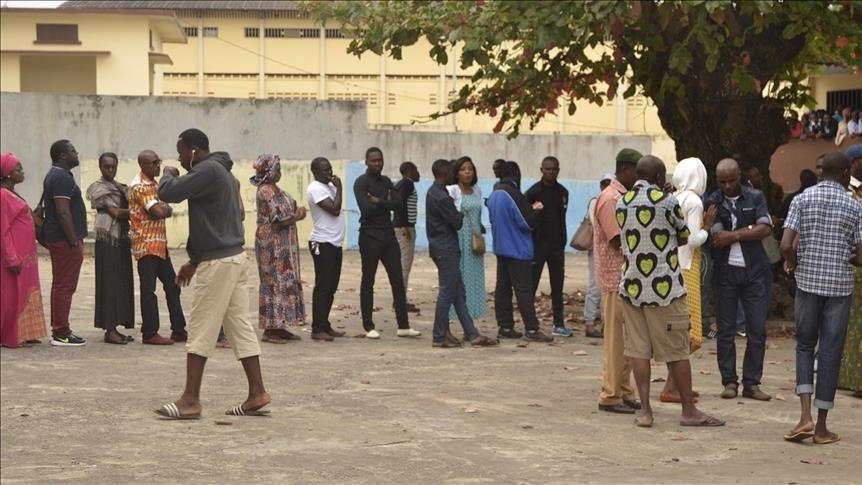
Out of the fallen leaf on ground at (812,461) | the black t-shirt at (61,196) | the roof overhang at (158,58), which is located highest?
the roof overhang at (158,58)

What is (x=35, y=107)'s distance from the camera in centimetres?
2400

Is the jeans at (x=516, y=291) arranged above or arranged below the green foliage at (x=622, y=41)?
below

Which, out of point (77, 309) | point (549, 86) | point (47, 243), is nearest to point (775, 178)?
point (549, 86)

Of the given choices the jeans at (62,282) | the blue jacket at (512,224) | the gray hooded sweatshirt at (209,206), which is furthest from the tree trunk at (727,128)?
the gray hooded sweatshirt at (209,206)

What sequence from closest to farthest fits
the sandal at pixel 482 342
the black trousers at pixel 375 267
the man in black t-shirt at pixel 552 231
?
the sandal at pixel 482 342, the black trousers at pixel 375 267, the man in black t-shirt at pixel 552 231

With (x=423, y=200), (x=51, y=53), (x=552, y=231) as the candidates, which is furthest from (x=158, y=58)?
(x=552, y=231)

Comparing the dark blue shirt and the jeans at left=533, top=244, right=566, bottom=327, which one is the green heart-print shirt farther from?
the jeans at left=533, top=244, right=566, bottom=327

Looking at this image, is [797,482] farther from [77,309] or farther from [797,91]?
[77,309]

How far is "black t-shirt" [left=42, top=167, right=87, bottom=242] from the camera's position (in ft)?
40.0

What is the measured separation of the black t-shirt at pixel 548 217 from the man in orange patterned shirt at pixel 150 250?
3.70 m

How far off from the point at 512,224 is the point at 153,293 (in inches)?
138

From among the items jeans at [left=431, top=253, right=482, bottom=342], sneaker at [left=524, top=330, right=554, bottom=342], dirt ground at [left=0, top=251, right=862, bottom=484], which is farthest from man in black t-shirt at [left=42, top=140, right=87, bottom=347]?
sneaker at [left=524, top=330, right=554, bottom=342]

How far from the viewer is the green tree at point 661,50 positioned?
12438 millimetres

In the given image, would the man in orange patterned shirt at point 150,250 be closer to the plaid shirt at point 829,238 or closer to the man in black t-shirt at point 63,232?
the man in black t-shirt at point 63,232
